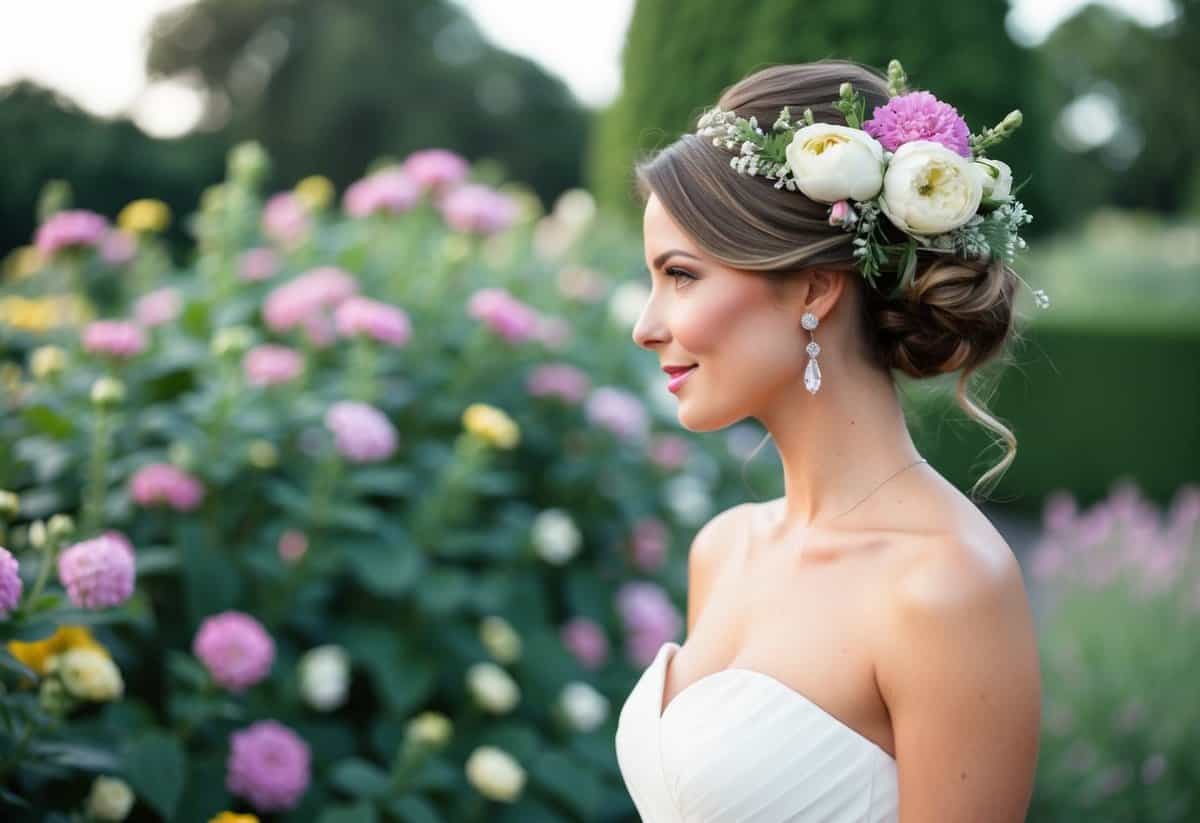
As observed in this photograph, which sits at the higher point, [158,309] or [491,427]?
[158,309]

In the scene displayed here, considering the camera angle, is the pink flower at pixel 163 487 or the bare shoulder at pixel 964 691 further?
the pink flower at pixel 163 487

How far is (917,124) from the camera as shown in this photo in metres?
1.71

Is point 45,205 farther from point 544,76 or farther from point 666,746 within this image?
point 544,76

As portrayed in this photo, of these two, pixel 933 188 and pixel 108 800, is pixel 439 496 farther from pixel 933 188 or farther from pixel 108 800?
pixel 933 188

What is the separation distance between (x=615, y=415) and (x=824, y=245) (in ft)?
6.28

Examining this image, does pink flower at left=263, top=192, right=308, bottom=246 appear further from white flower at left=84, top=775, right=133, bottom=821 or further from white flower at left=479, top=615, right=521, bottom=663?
white flower at left=84, top=775, right=133, bottom=821

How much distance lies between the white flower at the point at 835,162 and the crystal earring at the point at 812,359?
0.17 metres

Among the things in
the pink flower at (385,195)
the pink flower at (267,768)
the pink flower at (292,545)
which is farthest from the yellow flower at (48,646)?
the pink flower at (385,195)

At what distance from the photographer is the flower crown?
1635 mm

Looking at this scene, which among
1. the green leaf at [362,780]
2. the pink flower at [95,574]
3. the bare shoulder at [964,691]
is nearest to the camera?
the bare shoulder at [964,691]

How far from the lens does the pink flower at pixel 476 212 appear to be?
3.94 metres

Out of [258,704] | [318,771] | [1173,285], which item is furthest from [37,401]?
[1173,285]

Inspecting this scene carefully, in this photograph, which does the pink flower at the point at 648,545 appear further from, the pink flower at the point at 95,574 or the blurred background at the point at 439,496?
the pink flower at the point at 95,574

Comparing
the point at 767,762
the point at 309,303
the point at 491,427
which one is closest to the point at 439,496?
the point at 491,427
